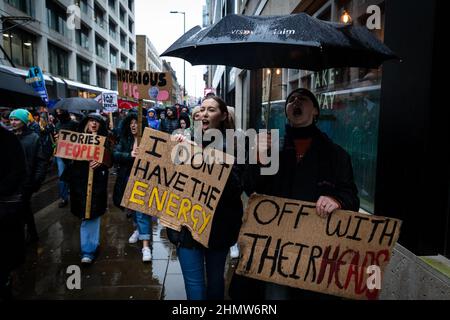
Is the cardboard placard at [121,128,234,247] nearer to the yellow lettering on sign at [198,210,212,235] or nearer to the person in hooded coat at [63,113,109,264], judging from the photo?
the yellow lettering on sign at [198,210,212,235]

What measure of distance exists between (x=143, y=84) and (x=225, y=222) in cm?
182

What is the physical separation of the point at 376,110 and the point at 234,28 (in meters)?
2.30

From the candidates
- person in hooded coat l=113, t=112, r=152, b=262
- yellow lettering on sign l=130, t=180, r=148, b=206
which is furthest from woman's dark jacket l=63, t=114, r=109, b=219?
yellow lettering on sign l=130, t=180, r=148, b=206

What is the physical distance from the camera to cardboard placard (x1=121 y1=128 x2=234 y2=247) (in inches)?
96.9

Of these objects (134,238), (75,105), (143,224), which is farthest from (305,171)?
(75,105)

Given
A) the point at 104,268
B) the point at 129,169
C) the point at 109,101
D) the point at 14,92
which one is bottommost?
the point at 104,268

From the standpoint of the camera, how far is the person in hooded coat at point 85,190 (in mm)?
4320

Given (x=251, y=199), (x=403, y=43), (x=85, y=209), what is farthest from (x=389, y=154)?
(x=85, y=209)

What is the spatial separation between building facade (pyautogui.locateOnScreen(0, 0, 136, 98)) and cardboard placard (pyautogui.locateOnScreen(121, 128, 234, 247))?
18.3 meters

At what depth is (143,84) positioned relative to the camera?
11.8 ft

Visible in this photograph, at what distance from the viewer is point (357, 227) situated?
228 cm

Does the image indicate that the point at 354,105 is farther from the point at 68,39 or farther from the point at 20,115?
the point at 68,39
